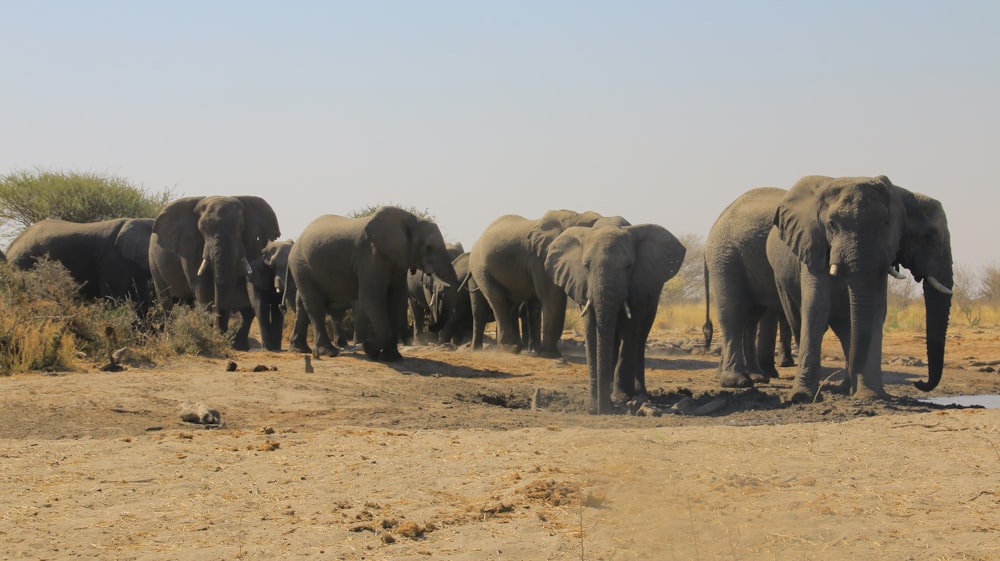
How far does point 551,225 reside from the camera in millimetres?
20141

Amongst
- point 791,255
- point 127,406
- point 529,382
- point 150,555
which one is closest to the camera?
point 150,555

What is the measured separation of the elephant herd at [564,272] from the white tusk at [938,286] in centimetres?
4

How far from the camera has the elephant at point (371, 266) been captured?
60.0ft

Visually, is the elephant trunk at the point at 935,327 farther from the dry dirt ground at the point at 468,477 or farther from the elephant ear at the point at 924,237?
the dry dirt ground at the point at 468,477

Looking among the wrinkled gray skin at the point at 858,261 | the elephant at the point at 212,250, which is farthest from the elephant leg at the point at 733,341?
the elephant at the point at 212,250

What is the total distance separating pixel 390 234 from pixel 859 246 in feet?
25.2

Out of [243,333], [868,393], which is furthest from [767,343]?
[243,333]

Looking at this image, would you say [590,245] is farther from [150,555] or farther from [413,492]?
[150,555]

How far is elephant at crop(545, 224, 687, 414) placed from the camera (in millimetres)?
12922

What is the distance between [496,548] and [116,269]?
16.7 m

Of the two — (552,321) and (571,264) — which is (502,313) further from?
(571,264)

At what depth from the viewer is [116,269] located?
2198cm

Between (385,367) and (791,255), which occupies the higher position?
(791,255)

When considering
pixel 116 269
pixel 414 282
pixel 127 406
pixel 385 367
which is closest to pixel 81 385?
pixel 127 406
